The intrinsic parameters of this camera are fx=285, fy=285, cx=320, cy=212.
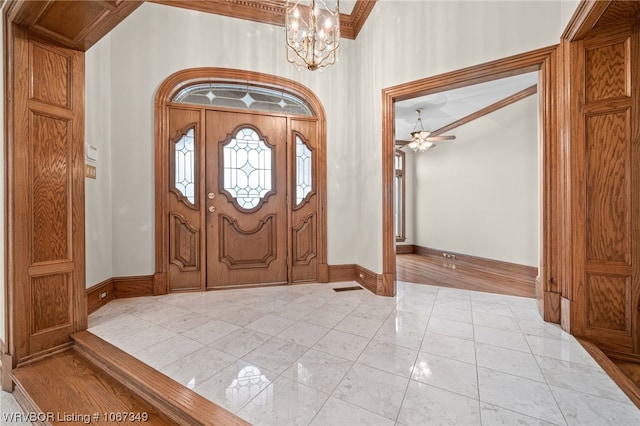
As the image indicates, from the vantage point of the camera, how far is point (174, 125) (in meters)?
3.43

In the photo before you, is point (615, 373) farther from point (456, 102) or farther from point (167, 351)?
point (456, 102)

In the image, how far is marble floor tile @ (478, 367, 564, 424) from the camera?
1.39 meters

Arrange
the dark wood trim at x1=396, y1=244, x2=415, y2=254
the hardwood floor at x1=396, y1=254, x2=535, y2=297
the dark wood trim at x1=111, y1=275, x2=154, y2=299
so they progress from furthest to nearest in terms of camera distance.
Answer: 1. the dark wood trim at x1=396, y1=244, x2=415, y2=254
2. the hardwood floor at x1=396, y1=254, x2=535, y2=297
3. the dark wood trim at x1=111, y1=275, x2=154, y2=299

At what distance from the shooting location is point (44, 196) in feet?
6.79

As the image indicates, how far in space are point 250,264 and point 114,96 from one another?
2460 millimetres

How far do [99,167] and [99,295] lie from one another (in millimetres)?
1318

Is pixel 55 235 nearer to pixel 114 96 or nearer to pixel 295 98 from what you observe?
pixel 114 96

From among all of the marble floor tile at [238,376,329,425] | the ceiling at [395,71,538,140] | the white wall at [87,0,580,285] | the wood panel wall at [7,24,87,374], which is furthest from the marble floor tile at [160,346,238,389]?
the ceiling at [395,71,538,140]

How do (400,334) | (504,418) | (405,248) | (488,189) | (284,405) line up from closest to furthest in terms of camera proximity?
(504,418), (284,405), (400,334), (488,189), (405,248)

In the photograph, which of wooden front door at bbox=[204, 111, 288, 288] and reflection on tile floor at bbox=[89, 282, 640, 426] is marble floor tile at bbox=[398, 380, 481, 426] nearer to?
reflection on tile floor at bbox=[89, 282, 640, 426]

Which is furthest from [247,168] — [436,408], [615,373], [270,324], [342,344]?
[615,373]

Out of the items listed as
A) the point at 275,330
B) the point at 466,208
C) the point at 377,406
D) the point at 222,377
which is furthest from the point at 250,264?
the point at 466,208

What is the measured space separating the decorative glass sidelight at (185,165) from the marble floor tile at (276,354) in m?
2.14

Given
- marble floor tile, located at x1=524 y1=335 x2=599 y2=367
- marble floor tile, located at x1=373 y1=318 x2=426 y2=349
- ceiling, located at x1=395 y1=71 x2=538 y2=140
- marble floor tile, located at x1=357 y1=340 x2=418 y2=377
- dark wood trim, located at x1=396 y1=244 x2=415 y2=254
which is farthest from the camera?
dark wood trim, located at x1=396 y1=244 x2=415 y2=254
